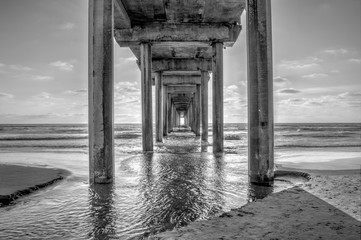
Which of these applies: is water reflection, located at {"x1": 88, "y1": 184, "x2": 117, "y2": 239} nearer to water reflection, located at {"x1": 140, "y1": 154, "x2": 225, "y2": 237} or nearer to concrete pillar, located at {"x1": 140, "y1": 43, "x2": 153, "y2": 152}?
water reflection, located at {"x1": 140, "y1": 154, "x2": 225, "y2": 237}

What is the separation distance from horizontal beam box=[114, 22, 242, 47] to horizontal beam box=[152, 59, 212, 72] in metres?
5.37

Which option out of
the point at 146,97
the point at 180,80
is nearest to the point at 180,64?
the point at 180,80

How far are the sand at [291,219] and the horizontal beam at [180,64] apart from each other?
12.6 metres

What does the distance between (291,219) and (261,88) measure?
253cm

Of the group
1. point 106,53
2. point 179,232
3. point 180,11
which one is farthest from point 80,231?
point 180,11

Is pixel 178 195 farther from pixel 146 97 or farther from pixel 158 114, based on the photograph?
pixel 158 114

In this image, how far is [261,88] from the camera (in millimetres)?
4609

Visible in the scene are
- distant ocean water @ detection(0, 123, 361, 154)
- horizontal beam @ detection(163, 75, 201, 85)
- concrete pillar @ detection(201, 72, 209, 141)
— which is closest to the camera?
distant ocean water @ detection(0, 123, 361, 154)

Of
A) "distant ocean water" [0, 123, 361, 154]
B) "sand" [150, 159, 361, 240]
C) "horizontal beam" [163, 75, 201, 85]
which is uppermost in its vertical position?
"horizontal beam" [163, 75, 201, 85]

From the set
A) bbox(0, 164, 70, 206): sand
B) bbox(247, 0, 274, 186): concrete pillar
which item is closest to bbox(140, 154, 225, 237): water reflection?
bbox(247, 0, 274, 186): concrete pillar

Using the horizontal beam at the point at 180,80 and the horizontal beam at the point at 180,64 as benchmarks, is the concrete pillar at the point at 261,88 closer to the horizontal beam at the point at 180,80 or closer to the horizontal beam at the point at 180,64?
the horizontal beam at the point at 180,64

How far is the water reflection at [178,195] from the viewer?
9.69ft

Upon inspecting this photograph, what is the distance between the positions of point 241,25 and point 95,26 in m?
7.30

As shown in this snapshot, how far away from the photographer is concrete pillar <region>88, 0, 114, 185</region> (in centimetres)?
496
